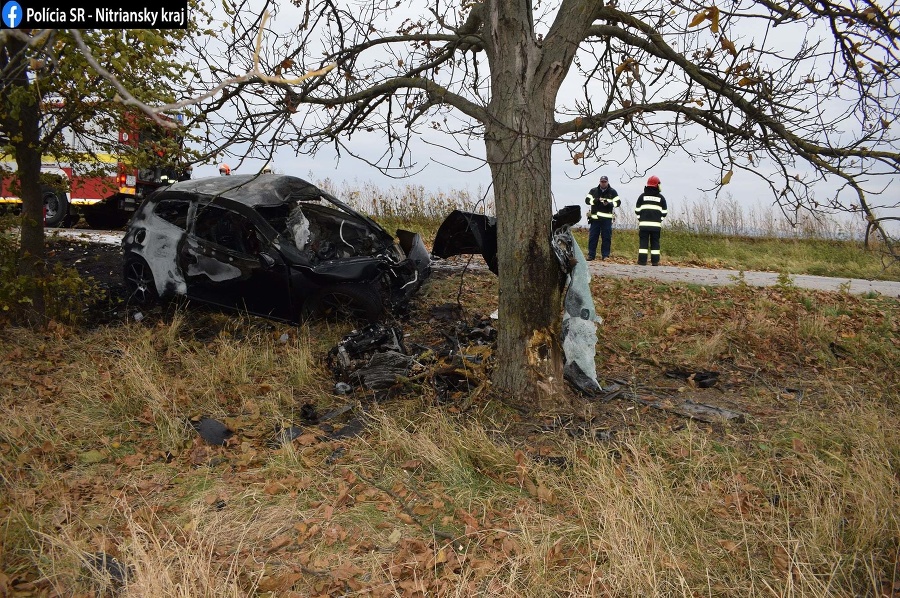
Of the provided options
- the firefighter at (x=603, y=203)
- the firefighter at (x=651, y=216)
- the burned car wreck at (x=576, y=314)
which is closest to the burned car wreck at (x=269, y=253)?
the burned car wreck at (x=576, y=314)

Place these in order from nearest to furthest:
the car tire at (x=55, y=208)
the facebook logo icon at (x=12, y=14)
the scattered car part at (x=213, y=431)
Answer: the facebook logo icon at (x=12, y=14)
the scattered car part at (x=213, y=431)
the car tire at (x=55, y=208)

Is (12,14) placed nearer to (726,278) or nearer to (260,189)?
(260,189)

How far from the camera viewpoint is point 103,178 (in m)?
8.88

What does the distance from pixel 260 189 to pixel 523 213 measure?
412 centimetres

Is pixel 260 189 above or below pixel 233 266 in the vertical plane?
above

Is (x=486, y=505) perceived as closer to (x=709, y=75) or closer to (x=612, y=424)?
(x=612, y=424)

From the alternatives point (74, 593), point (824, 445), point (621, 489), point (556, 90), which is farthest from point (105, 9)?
point (824, 445)

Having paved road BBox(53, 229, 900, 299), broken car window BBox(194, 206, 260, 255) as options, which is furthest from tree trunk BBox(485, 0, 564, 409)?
paved road BBox(53, 229, 900, 299)

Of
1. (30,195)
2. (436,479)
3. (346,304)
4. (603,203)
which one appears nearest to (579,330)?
(436,479)

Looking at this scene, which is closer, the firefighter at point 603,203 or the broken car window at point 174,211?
the broken car window at point 174,211

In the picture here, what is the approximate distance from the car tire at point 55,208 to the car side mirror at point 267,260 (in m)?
9.78

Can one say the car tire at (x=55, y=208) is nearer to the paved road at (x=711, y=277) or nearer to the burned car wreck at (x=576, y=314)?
the paved road at (x=711, y=277)

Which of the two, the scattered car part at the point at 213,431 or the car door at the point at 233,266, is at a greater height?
the car door at the point at 233,266

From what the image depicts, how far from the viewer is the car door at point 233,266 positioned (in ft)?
25.4
